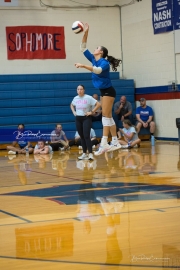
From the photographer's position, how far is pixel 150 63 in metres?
18.2

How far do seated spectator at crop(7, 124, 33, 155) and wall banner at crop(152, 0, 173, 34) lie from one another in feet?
17.8

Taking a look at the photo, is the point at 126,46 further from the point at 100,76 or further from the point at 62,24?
the point at 100,76

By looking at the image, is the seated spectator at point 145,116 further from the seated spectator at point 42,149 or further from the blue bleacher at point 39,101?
the seated spectator at point 42,149

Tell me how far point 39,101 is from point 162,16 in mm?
4656

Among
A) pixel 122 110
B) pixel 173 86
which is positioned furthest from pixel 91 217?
pixel 122 110

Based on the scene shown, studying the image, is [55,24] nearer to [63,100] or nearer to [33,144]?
[63,100]

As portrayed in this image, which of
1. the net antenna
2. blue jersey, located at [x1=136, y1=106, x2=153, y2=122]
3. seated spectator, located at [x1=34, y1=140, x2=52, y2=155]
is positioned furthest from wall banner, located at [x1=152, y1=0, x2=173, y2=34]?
seated spectator, located at [x1=34, y1=140, x2=52, y2=155]

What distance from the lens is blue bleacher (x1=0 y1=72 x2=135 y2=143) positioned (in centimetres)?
1716

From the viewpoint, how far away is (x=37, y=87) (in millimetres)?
17859

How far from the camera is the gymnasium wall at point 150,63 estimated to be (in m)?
17.3

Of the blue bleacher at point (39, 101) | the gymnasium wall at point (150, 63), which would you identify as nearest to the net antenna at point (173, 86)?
the gymnasium wall at point (150, 63)

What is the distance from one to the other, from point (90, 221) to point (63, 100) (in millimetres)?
12410

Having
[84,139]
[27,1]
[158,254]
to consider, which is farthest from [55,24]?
[158,254]

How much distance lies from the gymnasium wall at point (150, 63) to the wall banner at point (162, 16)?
0.20 meters
